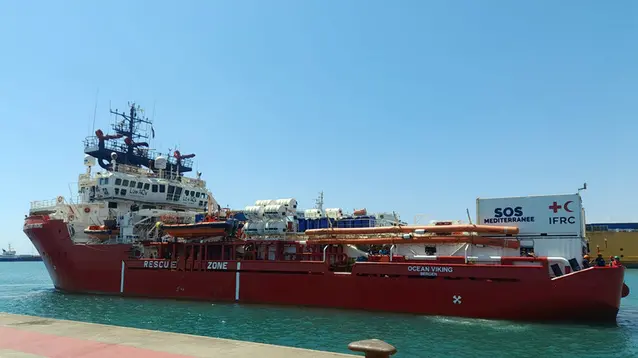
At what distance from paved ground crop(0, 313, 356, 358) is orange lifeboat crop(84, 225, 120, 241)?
60.5ft

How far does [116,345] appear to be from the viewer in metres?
8.33

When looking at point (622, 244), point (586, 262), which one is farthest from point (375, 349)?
point (622, 244)

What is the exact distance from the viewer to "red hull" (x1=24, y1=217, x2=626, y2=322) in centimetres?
1658

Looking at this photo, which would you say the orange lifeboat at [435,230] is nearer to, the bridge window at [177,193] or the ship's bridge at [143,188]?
the ship's bridge at [143,188]

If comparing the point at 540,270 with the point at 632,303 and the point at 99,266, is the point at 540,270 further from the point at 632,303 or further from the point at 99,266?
the point at 99,266

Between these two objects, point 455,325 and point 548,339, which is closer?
point 548,339

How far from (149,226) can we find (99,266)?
357 centimetres

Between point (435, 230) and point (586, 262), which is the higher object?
point (435, 230)

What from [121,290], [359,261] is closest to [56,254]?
[121,290]

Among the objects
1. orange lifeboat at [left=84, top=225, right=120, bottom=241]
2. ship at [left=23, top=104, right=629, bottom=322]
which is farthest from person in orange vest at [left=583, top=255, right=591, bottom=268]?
orange lifeboat at [left=84, top=225, right=120, bottom=241]

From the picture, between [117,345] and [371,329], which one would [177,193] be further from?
[117,345]

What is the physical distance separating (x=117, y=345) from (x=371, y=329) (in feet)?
31.8

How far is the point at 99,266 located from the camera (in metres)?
27.2

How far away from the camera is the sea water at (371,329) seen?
13.4 meters
